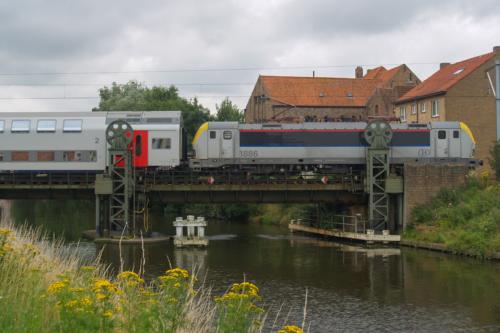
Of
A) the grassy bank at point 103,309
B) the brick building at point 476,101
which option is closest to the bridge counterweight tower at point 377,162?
the brick building at point 476,101

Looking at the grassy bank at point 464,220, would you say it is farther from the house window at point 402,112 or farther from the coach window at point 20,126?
the coach window at point 20,126

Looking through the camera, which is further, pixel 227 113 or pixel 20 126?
pixel 227 113

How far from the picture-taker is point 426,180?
38.4 metres

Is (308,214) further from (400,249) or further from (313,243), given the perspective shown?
(400,249)

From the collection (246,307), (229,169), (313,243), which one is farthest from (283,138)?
(246,307)

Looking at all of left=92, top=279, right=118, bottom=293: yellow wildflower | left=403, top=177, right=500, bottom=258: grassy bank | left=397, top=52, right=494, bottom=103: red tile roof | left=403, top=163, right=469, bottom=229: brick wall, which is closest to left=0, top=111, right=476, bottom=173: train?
left=403, top=163, right=469, bottom=229: brick wall

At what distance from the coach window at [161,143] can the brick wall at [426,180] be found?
1482 centimetres

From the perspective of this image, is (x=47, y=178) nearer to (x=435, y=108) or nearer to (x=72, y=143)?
(x=72, y=143)

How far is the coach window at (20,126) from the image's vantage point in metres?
38.8

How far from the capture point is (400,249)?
36.0 m

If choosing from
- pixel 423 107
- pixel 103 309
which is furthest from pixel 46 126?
pixel 423 107

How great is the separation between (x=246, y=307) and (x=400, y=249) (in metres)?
28.4

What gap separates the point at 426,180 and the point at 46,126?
24008 mm

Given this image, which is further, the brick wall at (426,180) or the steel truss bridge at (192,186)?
the brick wall at (426,180)
